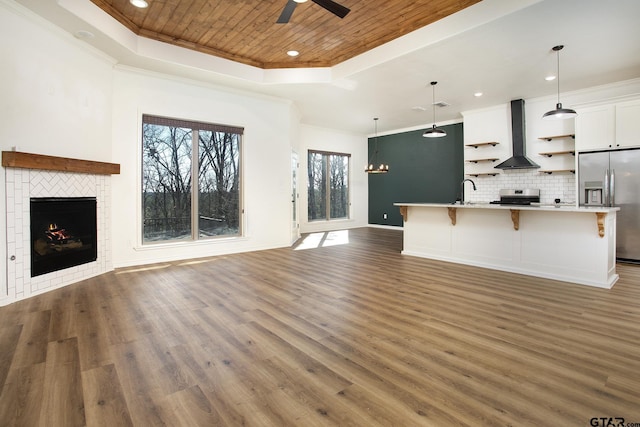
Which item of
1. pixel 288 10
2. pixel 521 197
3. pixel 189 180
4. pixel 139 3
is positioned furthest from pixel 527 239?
pixel 139 3

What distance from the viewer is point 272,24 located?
14.2ft

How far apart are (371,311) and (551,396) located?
1.54m

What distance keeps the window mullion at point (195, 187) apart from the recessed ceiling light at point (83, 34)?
2.05m

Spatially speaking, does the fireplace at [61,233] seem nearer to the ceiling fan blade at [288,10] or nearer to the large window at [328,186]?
the ceiling fan blade at [288,10]

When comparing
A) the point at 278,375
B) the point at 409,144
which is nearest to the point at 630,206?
the point at 409,144

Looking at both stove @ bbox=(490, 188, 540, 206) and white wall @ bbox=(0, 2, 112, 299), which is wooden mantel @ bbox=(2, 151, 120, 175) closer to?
white wall @ bbox=(0, 2, 112, 299)

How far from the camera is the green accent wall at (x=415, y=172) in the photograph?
867 centimetres

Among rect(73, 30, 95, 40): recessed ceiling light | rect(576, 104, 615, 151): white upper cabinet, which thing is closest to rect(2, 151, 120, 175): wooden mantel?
rect(73, 30, 95, 40): recessed ceiling light

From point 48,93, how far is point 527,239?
671cm

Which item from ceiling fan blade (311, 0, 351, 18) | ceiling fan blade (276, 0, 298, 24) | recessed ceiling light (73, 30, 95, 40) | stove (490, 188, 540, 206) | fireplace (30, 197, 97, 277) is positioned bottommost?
fireplace (30, 197, 97, 277)

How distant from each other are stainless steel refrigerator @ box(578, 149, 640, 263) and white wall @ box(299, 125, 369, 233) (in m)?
6.32

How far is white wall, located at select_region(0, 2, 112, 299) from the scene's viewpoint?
3.45m

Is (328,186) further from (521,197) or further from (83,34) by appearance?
(83,34)

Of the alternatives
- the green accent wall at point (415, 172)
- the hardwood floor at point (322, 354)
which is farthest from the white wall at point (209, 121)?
the green accent wall at point (415, 172)
